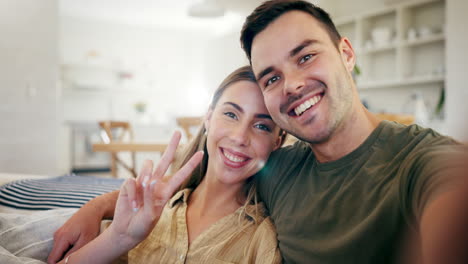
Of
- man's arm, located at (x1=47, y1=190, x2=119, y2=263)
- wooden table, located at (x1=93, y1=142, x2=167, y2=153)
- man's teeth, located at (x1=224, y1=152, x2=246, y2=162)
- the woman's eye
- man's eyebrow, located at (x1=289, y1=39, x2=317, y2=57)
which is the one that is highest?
man's eyebrow, located at (x1=289, y1=39, x2=317, y2=57)

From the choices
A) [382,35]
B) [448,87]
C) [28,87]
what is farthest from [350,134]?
[382,35]

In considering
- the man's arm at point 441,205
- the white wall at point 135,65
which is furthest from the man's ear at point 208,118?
the white wall at point 135,65

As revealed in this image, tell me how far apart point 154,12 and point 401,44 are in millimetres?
4515

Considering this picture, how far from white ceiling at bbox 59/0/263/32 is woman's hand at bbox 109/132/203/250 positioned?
499 cm

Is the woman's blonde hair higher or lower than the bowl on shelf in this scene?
lower

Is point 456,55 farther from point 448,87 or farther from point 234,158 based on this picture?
point 234,158

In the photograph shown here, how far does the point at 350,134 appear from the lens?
0.86 metres

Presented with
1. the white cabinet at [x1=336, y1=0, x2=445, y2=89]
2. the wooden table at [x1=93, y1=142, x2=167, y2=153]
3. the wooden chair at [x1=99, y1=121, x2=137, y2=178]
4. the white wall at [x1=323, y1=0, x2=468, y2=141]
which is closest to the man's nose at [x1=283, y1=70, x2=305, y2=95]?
the white wall at [x1=323, y1=0, x2=468, y2=141]

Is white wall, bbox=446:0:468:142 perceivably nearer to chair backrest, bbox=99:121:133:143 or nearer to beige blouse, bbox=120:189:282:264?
beige blouse, bbox=120:189:282:264

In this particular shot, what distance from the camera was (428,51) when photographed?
4.03 meters

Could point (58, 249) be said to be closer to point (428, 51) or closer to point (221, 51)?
point (428, 51)

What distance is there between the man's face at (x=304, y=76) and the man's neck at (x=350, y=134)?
1 cm

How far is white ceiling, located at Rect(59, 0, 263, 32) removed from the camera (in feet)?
19.7

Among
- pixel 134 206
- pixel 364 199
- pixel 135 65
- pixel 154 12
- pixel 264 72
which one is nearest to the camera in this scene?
pixel 364 199
